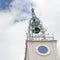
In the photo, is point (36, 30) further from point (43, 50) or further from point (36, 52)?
point (36, 52)

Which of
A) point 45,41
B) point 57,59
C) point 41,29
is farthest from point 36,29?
point 57,59

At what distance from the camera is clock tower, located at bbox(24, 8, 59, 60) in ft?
80.5

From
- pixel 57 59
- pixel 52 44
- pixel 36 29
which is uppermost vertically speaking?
pixel 36 29

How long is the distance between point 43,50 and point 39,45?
0.69 metres

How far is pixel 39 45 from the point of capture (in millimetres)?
25219

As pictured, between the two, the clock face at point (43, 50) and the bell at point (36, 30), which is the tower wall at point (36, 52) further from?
the bell at point (36, 30)

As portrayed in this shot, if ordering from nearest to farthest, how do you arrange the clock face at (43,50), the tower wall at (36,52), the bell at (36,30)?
the tower wall at (36,52) → the clock face at (43,50) → the bell at (36,30)

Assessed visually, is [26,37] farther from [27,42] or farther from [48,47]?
[48,47]

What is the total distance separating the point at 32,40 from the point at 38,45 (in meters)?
0.85

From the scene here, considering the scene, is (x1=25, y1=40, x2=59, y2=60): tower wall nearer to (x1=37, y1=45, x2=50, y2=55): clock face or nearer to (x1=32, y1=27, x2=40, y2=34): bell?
(x1=37, y1=45, x2=50, y2=55): clock face

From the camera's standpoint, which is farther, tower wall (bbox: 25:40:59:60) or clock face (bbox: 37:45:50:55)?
clock face (bbox: 37:45:50:55)

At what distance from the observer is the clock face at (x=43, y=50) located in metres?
24.8

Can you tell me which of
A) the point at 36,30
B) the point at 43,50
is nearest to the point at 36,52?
the point at 43,50

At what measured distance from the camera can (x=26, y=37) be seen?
25.9m
